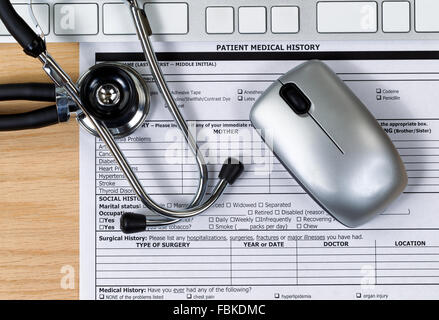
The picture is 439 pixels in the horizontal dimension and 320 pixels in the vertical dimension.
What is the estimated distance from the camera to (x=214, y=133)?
63 centimetres

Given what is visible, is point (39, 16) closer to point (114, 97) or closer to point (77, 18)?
point (77, 18)

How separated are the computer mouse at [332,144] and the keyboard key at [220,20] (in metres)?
0.11

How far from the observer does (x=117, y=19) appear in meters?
0.61

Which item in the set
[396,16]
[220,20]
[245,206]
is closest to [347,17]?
[396,16]

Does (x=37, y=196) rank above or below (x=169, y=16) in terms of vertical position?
below

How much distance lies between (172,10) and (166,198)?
0.83 feet

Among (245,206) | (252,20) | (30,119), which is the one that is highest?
(252,20)

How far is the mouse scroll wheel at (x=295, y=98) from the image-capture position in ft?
1.82

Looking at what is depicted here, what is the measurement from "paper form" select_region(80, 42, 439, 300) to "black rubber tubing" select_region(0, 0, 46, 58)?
0.10m

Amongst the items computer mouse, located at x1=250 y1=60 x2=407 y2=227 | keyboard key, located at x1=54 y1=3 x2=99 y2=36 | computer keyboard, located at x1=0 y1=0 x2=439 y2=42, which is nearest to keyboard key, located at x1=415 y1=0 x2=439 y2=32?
computer keyboard, located at x1=0 y1=0 x2=439 y2=42

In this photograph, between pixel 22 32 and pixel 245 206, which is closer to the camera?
pixel 22 32

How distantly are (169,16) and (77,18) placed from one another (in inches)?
4.9

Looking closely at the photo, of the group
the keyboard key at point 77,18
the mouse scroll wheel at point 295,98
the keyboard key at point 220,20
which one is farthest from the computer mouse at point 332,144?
the keyboard key at point 77,18
